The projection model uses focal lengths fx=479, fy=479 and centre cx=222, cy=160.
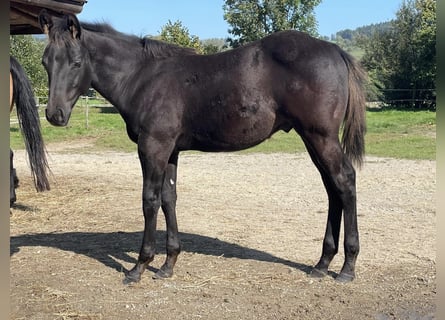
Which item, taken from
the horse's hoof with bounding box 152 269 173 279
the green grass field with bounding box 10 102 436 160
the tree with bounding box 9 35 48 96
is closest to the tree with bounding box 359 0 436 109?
the green grass field with bounding box 10 102 436 160

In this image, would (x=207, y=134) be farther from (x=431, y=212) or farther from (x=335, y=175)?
(x=431, y=212)

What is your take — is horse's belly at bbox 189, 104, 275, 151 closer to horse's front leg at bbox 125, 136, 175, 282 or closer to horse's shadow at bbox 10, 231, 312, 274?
horse's front leg at bbox 125, 136, 175, 282

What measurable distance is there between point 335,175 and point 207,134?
3.48 ft

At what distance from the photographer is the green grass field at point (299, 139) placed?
12434mm

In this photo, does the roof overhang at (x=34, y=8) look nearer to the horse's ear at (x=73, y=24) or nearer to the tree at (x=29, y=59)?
the horse's ear at (x=73, y=24)

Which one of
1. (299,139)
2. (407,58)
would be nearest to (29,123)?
(299,139)

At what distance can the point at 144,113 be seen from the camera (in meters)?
3.87

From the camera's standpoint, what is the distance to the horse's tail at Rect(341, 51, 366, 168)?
383 centimetres

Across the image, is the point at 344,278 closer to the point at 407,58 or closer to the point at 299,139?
the point at 299,139

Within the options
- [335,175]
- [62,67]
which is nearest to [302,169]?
[335,175]

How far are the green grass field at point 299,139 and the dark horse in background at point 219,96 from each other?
794cm

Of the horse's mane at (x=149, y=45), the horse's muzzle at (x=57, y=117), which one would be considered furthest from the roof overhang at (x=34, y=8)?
the horse's muzzle at (x=57, y=117)

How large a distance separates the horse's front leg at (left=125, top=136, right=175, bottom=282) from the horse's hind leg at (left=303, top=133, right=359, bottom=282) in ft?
3.82

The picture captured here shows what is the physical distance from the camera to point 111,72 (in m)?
4.02
